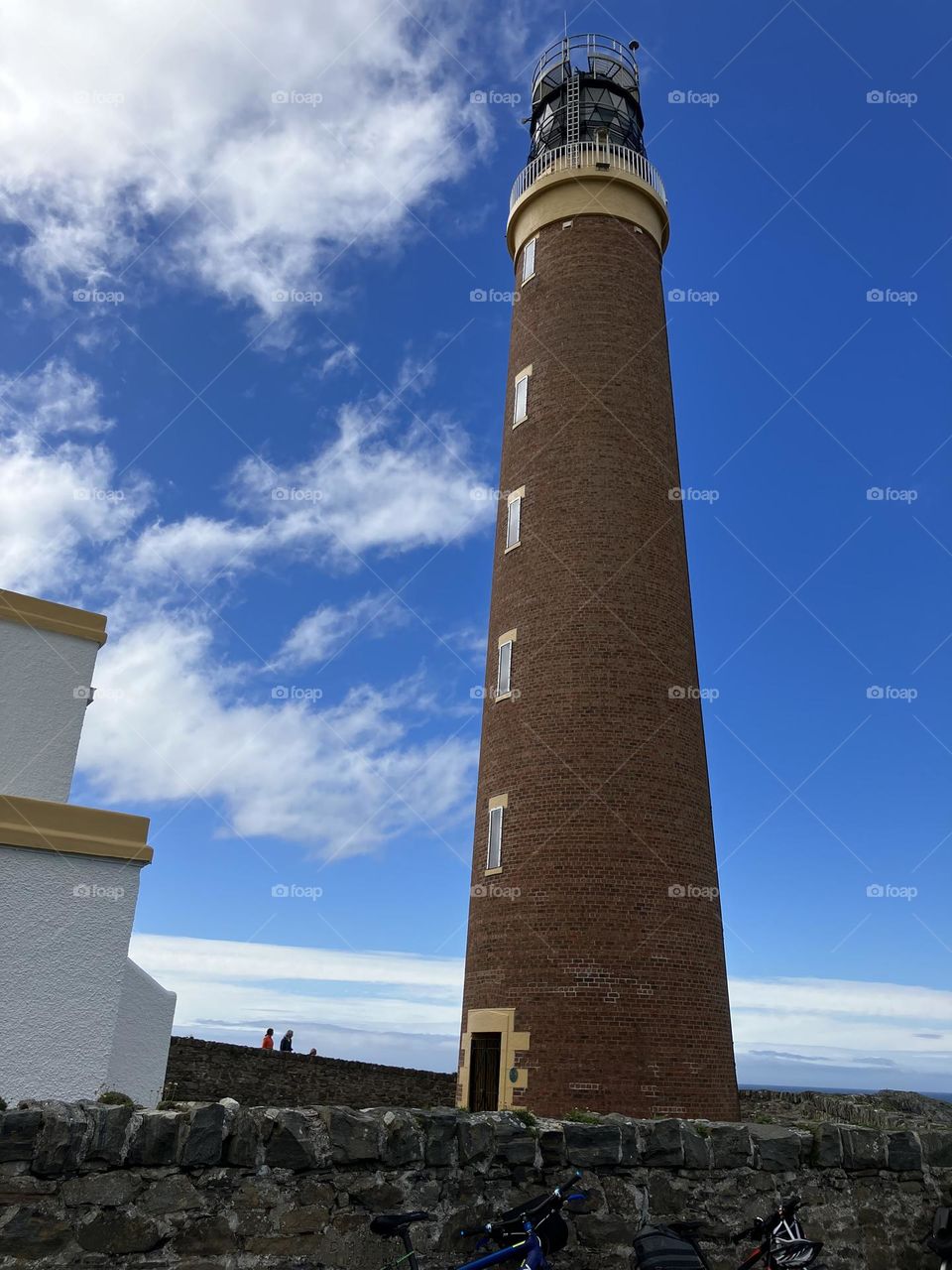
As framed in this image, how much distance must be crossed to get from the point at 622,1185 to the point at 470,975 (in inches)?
370

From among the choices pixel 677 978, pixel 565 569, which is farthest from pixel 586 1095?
pixel 565 569

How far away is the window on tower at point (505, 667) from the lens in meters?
→ 16.6

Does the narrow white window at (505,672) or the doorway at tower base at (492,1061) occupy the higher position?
the narrow white window at (505,672)

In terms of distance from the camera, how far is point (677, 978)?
1424 centimetres

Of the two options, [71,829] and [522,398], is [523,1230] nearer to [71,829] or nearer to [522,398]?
[71,829]

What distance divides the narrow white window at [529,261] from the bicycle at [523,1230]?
17.9 metres

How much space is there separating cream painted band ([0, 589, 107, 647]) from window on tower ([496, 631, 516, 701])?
7.78 m

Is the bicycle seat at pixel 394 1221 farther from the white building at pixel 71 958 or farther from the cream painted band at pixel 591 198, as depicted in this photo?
the cream painted band at pixel 591 198

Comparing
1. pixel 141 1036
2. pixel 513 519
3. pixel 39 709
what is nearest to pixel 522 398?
pixel 513 519

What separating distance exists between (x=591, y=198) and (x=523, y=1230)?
18.8 metres

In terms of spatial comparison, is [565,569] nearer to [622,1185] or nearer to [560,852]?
A: [560,852]

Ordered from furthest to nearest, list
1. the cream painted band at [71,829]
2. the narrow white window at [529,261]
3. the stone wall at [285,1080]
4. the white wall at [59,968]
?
1. the narrow white window at [529,261]
2. the stone wall at [285,1080]
3. the cream painted band at [71,829]
4. the white wall at [59,968]

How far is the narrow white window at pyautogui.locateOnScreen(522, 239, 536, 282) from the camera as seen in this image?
19750 mm

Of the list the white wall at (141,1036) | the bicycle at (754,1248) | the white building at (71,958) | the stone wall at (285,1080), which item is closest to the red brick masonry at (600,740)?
the stone wall at (285,1080)
